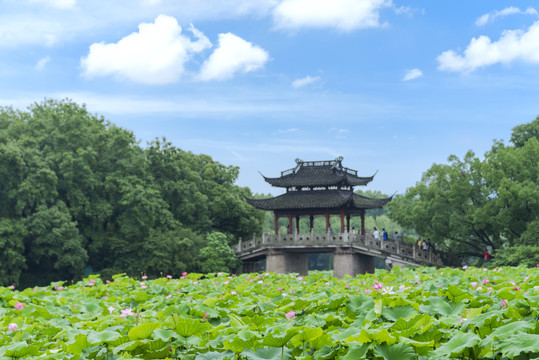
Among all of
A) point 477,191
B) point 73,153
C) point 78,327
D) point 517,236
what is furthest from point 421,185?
point 78,327

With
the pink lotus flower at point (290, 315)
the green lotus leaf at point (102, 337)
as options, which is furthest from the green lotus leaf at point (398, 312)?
the green lotus leaf at point (102, 337)

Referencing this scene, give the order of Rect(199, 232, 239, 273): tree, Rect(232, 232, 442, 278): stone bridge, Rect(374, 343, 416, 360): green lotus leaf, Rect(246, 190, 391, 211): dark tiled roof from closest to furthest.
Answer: Rect(374, 343, 416, 360): green lotus leaf → Rect(232, 232, 442, 278): stone bridge → Rect(199, 232, 239, 273): tree → Rect(246, 190, 391, 211): dark tiled roof

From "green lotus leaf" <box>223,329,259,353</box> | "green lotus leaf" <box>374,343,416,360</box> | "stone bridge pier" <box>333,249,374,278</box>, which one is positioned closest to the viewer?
"green lotus leaf" <box>374,343,416,360</box>

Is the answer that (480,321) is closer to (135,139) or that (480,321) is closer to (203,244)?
(203,244)

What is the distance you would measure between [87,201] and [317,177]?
11573 millimetres

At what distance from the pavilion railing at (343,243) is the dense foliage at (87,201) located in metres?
2.71

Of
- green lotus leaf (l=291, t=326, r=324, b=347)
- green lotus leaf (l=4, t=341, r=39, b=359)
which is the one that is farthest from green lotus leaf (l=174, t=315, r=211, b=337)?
green lotus leaf (l=4, t=341, r=39, b=359)

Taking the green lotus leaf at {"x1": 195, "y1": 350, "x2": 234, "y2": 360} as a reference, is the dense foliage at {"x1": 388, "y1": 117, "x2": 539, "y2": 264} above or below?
above

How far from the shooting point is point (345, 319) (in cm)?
433

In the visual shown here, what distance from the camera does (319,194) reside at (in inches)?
1209

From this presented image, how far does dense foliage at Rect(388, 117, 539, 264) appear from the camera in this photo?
994 inches

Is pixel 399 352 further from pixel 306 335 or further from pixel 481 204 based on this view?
pixel 481 204

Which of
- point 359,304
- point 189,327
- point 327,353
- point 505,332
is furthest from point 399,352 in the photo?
point 359,304

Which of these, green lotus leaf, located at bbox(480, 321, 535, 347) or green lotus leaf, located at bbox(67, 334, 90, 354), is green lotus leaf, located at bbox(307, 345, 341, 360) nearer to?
green lotus leaf, located at bbox(480, 321, 535, 347)
